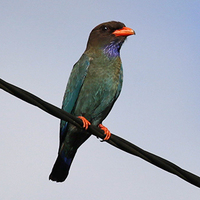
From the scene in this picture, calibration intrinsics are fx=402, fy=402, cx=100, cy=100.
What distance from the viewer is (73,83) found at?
226 inches

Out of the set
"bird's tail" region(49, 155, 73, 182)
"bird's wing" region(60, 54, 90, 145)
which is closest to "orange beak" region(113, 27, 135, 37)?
"bird's wing" region(60, 54, 90, 145)

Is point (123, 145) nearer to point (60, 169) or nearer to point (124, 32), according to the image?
point (60, 169)

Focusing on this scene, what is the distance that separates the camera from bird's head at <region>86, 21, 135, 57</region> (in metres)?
6.13

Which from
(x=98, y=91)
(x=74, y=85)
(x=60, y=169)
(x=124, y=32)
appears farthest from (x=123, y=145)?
(x=124, y=32)

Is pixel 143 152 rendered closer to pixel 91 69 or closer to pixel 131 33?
pixel 91 69

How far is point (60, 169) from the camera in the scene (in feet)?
19.6

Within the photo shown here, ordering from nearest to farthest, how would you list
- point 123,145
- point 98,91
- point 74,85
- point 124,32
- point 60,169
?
point 123,145 → point 98,91 → point 74,85 → point 60,169 → point 124,32

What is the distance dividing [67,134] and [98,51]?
1.33 meters

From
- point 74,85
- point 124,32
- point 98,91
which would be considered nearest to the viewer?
point 98,91

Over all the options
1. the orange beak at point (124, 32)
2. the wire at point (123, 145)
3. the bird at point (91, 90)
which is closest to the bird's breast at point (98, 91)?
the bird at point (91, 90)

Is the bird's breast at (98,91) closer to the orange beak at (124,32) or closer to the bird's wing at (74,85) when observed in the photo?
the bird's wing at (74,85)

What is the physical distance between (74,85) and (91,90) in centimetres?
32

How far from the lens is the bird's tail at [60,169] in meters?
5.96

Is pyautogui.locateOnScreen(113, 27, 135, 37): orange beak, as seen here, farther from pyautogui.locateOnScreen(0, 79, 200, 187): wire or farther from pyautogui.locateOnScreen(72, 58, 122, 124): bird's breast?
pyautogui.locateOnScreen(0, 79, 200, 187): wire
